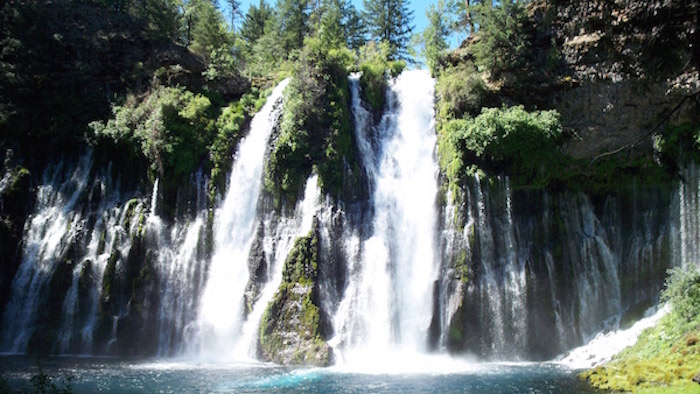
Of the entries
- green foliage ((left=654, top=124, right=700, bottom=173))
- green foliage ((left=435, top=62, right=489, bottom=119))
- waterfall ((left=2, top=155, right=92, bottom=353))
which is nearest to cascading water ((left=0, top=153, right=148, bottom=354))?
waterfall ((left=2, top=155, right=92, bottom=353))

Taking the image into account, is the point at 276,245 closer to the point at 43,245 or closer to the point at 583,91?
the point at 43,245

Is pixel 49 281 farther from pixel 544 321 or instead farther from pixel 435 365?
pixel 544 321

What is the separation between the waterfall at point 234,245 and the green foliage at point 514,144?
9.84 m

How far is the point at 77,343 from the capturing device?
2577 centimetres

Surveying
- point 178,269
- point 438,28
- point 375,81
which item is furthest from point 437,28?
point 178,269

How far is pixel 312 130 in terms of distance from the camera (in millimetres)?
28422

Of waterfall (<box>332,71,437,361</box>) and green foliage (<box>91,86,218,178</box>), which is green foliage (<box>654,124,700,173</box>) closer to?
waterfall (<box>332,71,437,361</box>)

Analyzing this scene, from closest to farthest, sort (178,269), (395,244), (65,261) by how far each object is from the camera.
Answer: (395,244) < (178,269) < (65,261)

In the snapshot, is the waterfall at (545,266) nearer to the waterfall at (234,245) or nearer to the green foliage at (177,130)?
the waterfall at (234,245)

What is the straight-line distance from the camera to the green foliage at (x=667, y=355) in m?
15.9

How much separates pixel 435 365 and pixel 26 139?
2499 centimetres

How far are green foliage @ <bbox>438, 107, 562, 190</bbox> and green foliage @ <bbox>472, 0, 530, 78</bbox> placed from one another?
3.32 m

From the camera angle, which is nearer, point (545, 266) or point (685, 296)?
point (685, 296)

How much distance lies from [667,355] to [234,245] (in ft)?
60.4
